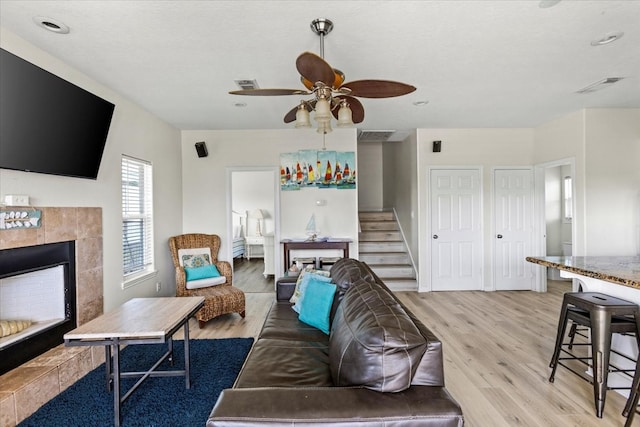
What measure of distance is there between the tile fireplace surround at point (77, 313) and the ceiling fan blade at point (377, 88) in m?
2.53

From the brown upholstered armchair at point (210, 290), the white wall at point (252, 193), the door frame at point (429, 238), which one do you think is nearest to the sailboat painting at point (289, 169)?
the brown upholstered armchair at point (210, 290)

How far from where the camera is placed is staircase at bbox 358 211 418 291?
5402mm

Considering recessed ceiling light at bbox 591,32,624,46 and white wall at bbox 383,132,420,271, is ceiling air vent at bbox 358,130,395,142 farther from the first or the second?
recessed ceiling light at bbox 591,32,624,46

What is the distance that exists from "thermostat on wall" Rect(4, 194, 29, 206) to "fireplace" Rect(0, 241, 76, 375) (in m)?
0.33

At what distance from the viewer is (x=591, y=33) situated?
2.39 m

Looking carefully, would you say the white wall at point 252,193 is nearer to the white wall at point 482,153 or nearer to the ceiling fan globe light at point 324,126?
the white wall at point 482,153

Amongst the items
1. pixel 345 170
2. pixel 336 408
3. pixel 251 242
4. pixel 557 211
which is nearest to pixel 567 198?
pixel 557 211

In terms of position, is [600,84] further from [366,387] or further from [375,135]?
[366,387]

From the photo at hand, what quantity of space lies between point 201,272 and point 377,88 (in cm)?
316

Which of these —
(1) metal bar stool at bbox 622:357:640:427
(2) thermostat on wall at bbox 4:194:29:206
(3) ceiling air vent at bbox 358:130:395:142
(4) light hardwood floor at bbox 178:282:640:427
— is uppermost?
(3) ceiling air vent at bbox 358:130:395:142

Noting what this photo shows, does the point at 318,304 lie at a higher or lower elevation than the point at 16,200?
lower

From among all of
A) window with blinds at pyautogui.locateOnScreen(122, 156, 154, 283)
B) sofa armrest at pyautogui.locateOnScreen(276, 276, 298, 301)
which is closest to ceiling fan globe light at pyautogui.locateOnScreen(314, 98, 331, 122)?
sofa armrest at pyautogui.locateOnScreen(276, 276, 298, 301)

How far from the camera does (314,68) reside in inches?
71.9

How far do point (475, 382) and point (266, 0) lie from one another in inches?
120
